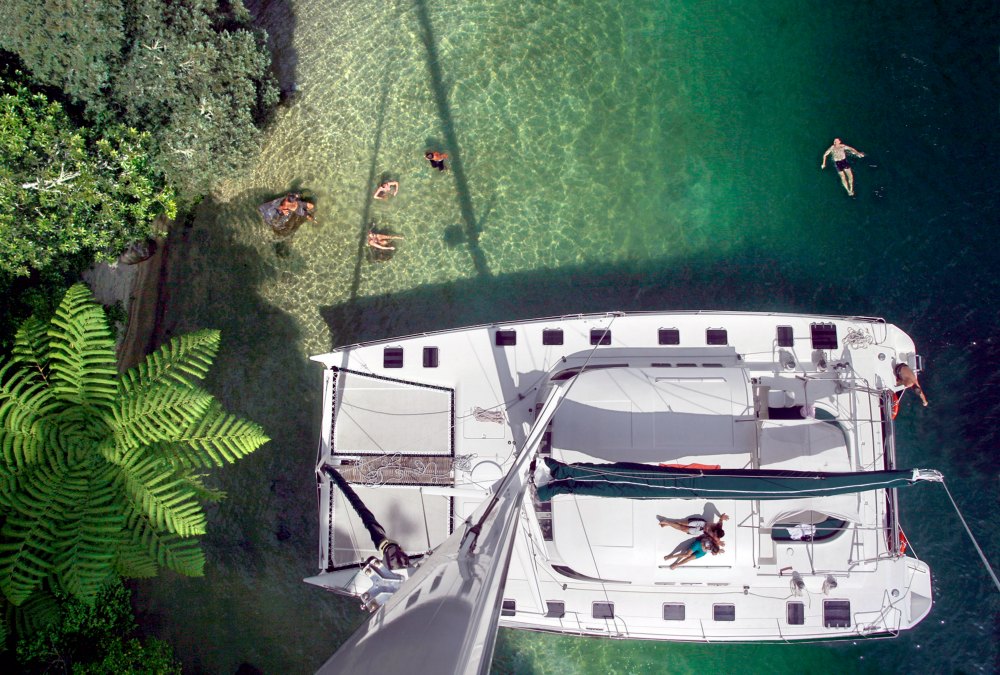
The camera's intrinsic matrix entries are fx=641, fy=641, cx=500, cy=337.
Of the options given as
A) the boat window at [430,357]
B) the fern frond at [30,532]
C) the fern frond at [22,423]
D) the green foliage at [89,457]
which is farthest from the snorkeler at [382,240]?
the fern frond at [30,532]

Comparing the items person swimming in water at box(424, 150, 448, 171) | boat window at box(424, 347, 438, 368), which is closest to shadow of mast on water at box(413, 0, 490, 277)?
person swimming in water at box(424, 150, 448, 171)

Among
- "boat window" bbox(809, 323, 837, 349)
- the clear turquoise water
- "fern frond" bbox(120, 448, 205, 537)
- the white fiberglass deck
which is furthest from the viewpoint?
the clear turquoise water

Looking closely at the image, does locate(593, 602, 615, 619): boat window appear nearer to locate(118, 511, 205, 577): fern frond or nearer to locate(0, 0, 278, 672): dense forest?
locate(0, 0, 278, 672): dense forest

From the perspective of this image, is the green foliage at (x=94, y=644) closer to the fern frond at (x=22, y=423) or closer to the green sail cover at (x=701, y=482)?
the fern frond at (x=22, y=423)

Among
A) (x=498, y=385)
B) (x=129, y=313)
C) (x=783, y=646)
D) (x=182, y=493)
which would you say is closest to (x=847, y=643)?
(x=783, y=646)

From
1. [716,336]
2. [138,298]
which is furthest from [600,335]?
[138,298]

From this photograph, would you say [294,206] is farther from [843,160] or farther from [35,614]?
[843,160]
